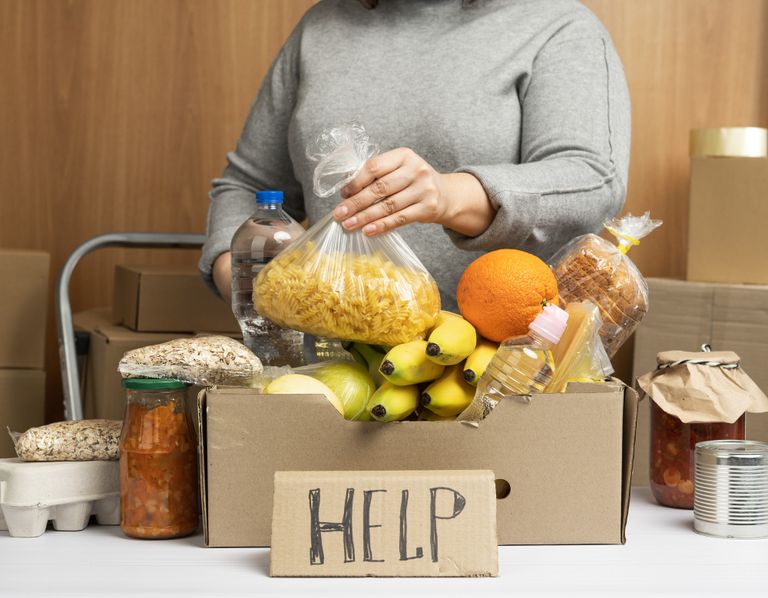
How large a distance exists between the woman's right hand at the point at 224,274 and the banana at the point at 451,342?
411mm

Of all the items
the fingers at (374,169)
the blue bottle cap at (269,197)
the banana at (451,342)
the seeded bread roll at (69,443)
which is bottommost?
the seeded bread roll at (69,443)

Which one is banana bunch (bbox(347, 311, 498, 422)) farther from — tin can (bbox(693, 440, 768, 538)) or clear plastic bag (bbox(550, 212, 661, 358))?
tin can (bbox(693, 440, 768, 538))

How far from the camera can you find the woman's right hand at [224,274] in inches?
45.0

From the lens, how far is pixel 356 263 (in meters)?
0.82

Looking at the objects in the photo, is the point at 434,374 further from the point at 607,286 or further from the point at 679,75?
the point at 679,75

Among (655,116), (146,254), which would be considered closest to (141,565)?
(146,254)

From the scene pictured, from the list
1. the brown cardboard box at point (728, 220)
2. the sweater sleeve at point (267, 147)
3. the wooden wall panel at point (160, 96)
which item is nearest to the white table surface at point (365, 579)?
the sweater sleeve at point (267, 147)

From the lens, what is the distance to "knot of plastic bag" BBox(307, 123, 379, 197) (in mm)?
871

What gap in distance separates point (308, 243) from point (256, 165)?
0.53 meters

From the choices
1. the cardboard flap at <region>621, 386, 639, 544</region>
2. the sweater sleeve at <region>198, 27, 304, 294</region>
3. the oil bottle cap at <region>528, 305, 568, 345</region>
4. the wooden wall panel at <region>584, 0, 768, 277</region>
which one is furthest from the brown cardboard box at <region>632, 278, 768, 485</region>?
the oil bottle cap at <region>528, 305, 568, 345</region>

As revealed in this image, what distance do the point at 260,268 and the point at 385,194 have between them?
0.19 meters

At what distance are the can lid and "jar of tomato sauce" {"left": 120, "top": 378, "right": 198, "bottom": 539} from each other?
0.44 meters

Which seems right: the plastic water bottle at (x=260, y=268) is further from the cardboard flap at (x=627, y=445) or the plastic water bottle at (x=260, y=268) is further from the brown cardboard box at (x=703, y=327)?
the brown cardboard box at (x=703, y=327)

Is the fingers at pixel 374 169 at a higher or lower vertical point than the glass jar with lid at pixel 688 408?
higher
